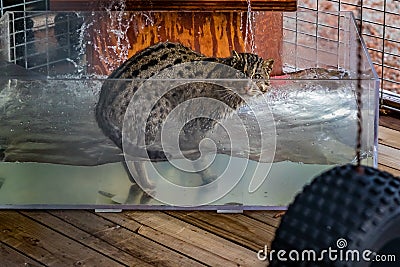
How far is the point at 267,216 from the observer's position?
7.95 ft

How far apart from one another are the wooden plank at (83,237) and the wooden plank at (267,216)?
1.30 ft

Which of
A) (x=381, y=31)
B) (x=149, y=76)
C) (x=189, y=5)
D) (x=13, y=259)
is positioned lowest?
(x=13, y=259)

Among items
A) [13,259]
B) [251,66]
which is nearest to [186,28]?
[251,66]

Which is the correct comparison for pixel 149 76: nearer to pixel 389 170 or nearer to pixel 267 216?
pixel 267 216

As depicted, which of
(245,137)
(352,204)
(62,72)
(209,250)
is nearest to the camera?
Result: (352,204)

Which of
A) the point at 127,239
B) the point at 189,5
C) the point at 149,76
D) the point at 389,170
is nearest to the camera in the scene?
the point at 127,239

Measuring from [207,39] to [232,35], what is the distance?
3.8 inches

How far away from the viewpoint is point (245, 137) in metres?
2.40

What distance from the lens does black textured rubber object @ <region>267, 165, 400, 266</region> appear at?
3.86 ft

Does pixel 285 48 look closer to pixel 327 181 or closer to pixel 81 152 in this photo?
pixel 81 152

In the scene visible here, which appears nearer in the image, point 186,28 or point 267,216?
point 267,216

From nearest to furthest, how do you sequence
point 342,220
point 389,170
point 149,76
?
point 342,220
point 149,76
point 389,170

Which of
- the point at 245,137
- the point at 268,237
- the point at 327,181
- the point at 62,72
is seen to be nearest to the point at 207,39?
the point at 62,72

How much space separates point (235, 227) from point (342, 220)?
118 cm
